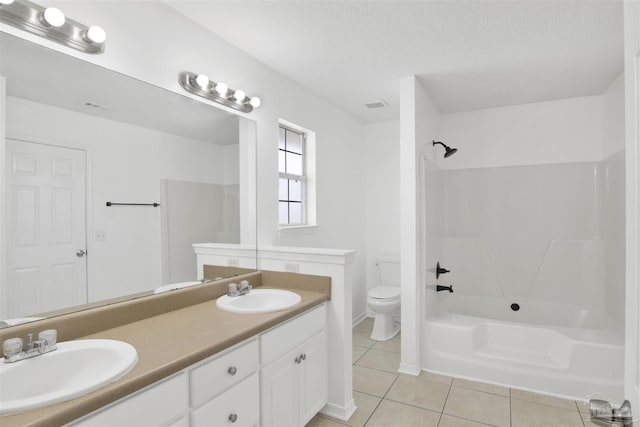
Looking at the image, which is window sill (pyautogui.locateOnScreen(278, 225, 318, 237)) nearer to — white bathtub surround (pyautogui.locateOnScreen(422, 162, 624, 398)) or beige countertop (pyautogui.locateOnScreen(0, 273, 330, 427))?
beige countertop (pyautogui.locateOnScreen(0, 273, 330, 427))

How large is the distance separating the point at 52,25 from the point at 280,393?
195cm

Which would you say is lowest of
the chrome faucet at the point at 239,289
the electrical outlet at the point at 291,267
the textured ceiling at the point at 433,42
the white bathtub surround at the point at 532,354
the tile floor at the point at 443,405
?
the tile floor at the point at 443,405

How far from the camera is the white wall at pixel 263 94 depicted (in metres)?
1.67

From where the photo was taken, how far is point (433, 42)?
7.61ft

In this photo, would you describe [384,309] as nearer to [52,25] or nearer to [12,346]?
[12,346]

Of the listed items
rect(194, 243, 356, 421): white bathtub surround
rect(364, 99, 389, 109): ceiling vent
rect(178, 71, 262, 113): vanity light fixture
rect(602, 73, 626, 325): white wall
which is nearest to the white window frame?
rect(364, 99, 389, 109): ceiling vent

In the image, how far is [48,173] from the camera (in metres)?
1.40

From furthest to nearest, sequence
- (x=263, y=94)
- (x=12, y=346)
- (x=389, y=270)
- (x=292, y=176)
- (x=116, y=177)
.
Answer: (x=389, y=270) → (x=292, y=176) → (x=263, y=94) → (x=116, y=177) → (x=12, y=346)

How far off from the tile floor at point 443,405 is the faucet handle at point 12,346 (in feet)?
5.25

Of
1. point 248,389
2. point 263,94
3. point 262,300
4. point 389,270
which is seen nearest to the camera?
point 248,389

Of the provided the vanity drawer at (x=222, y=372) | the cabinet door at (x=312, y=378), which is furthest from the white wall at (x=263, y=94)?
the vanity drawer at (x=222, y=372)

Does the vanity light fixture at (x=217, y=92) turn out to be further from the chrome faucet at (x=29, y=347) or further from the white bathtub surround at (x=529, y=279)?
the white bathtub surround at (x=529, y=279)

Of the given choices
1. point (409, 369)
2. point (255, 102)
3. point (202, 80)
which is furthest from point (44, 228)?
point (409, 369)

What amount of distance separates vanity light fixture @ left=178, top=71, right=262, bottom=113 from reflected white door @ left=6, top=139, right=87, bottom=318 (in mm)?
777
